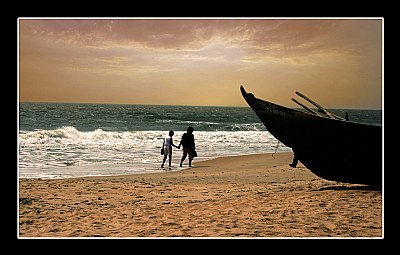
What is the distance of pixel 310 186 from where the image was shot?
5.56 metres

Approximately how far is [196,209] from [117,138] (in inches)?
340

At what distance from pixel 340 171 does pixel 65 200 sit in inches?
141

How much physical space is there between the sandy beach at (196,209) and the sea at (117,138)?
84 cm

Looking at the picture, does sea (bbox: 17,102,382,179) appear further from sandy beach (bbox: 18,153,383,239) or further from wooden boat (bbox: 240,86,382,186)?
sandy beach (bbox: 18,153,383,239)

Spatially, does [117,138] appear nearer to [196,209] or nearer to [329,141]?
[196,209]

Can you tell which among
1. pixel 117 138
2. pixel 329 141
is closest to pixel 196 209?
pixel 329 141

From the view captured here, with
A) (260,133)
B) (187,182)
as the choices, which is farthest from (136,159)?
(260,133)

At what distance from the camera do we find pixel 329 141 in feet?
15.7

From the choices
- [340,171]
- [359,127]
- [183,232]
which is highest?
[359,127]

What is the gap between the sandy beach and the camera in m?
3.84

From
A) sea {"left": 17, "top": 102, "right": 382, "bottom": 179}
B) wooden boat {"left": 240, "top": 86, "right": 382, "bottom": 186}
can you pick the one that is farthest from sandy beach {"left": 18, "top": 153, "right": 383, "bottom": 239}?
sea {"left": 17, "top": 102, "right": 382, "bottom": 179}

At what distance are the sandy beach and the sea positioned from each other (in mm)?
838

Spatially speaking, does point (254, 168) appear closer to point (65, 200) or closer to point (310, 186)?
point (310, 186)

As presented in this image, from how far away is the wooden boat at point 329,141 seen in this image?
4621 millimetres
